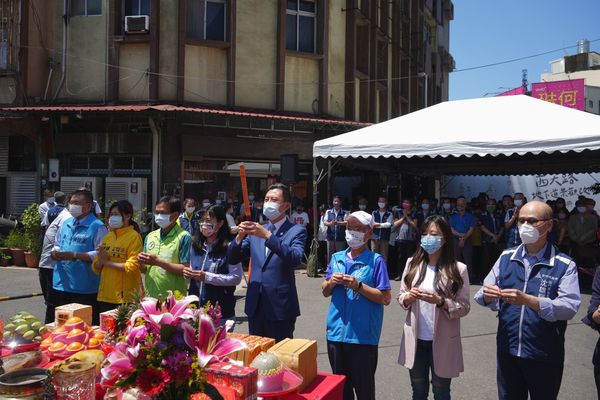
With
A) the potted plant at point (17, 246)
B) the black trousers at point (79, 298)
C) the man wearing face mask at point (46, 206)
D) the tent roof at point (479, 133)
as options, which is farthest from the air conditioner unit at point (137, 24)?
the black trousers at point (79, 298)

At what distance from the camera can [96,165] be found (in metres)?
15.7

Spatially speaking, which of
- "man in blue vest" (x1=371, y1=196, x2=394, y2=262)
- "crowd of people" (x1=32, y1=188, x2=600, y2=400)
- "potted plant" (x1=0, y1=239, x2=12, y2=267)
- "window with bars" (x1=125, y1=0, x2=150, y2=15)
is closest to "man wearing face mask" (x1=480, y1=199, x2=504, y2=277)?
"man in blue vest" (x1=371, y1=196, x2=394, y2=262)

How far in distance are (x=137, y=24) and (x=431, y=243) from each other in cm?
1392

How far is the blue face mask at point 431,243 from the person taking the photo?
395cm

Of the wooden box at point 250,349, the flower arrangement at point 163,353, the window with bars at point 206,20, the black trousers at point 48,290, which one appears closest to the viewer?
the flower arrangement at point 163,353

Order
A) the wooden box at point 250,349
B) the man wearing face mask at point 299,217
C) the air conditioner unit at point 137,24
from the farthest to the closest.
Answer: the air conditioner unit at point 137,24
the man wearing face mask at point 299,217
the wooden box at point 250,349

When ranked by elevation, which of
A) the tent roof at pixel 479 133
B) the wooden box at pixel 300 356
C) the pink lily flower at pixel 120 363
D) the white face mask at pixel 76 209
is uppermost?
the tent roof at pixel 479 133

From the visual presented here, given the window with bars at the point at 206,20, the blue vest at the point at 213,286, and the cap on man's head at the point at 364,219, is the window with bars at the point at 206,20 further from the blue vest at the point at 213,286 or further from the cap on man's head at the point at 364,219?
the cap on man's head at the point at 364,219

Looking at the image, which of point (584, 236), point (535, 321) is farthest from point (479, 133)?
point (535, 321)

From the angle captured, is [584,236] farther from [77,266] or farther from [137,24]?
[137,24]

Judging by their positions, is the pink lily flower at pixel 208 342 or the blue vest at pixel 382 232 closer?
the pink lily flower at pixel 208 342

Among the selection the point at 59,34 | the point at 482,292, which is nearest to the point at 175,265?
the point at 482,292

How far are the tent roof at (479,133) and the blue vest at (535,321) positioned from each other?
5.34 meters

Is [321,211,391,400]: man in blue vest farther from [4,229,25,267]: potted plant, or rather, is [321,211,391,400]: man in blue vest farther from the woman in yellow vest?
[4,229,25,267]: potted plant
